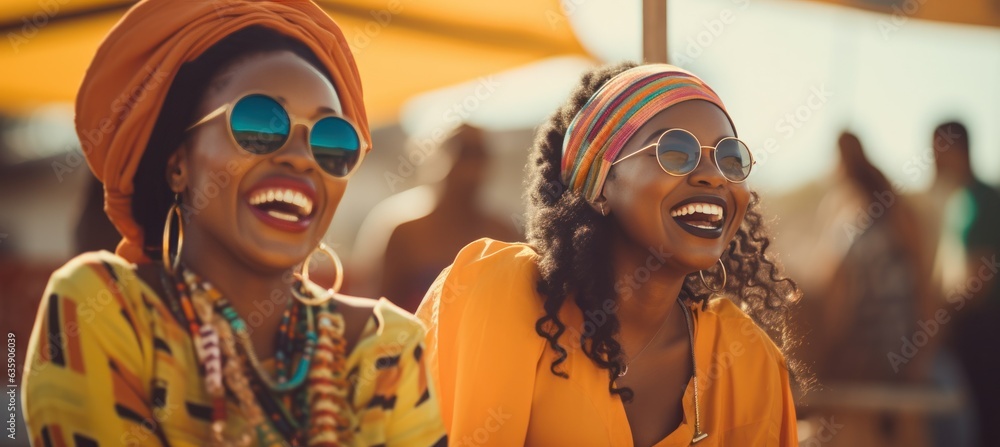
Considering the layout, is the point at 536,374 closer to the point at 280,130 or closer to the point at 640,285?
the point at 640,285

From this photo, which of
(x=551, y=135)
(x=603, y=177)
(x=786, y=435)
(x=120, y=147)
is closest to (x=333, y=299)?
(x=120, y=147)

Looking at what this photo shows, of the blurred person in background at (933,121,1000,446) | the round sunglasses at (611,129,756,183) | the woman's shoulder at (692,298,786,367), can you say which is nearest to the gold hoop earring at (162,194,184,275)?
the round sunglasses at (611,129,756,183)

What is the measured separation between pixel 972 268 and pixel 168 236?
469cm

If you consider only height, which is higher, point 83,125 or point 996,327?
point 83,125

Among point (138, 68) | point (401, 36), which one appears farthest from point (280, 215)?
point (401, 36)

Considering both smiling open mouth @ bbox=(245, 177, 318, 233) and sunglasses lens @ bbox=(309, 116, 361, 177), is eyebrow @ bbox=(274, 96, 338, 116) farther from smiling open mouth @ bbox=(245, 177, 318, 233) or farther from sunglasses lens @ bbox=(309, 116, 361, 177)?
smiling open mouth @ bbox=(245, 177, 318, 233)

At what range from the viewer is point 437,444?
7.07 feet

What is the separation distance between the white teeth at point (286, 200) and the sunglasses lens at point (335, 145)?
0.27 ft

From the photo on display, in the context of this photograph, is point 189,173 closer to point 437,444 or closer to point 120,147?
point 120,147

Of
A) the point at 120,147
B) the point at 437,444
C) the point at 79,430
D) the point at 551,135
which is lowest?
the point at 437,444

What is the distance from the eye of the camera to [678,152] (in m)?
2.84

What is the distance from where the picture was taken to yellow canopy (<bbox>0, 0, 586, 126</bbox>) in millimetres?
4828

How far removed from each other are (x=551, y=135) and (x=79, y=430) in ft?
6.17

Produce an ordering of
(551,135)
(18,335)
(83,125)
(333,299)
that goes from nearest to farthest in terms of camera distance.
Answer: (83,125)
(333,299)
(551,135)
(18,335)
